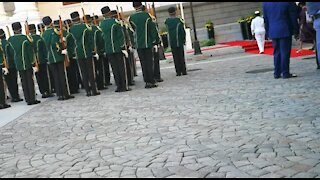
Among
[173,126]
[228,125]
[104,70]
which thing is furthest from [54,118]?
[104,70]

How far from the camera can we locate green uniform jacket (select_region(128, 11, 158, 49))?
404 inches

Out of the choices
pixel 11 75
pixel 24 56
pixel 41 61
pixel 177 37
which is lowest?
pixel 11 75

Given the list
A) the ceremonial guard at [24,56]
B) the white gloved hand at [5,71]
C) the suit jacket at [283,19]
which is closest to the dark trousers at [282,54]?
the suit jacket at [283,19]

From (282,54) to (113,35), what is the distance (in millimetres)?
4040

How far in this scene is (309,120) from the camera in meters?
5.48

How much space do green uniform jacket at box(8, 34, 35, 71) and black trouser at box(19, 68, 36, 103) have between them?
153 mm

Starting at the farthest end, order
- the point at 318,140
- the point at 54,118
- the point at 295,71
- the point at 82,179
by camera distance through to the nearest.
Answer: the point at 295,71, the point at 54,118, the point at 318,140, the point at 82,179

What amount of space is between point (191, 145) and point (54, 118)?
12.7 ft

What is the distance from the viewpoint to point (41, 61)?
11375 mm

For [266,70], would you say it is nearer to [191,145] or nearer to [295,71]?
[295,71]

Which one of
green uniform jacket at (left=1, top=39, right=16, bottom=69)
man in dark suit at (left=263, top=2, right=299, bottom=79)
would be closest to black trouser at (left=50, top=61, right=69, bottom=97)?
green uniform jacket at (left=1, top=39, right=16, bottom=69)

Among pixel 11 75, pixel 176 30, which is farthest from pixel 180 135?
pixel 11 75

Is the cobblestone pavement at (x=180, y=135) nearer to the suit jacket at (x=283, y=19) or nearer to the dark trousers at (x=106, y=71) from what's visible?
the suit jacket at (x=283, y=19)

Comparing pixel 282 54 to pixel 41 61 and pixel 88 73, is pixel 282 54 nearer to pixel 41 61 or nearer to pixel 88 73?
pixel 88 73
